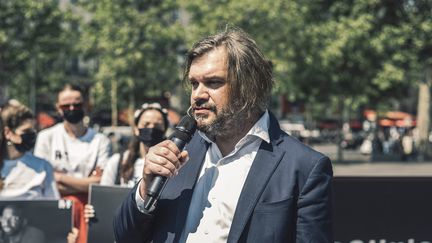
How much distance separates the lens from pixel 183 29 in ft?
116

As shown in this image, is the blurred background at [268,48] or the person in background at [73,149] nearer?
the person in background at [73,149]

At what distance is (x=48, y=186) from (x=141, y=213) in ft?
8.42

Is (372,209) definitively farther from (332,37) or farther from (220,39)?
(332,37)

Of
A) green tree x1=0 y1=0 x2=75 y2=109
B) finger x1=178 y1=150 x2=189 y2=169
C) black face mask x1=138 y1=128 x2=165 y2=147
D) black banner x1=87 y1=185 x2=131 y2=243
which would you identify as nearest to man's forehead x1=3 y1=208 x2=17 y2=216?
black banner x1=87 y1=185 x2=131 y2=243

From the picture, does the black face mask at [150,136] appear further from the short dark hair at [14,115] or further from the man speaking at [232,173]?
the man speaking at [232,173]

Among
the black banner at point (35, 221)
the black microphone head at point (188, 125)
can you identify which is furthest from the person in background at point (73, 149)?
the black microphone head at point (188, 125)

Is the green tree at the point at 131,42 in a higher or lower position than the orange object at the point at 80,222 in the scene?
higher

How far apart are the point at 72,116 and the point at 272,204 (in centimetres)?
370

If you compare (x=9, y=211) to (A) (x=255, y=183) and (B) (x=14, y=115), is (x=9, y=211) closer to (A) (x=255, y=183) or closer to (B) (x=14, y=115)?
(B) (x=14, y=115)

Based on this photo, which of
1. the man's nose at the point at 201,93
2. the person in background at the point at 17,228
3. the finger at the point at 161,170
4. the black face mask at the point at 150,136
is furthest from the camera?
the black face mask at the point at 150,136

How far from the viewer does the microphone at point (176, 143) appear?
2447 millimetres

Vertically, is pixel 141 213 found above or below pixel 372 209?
above

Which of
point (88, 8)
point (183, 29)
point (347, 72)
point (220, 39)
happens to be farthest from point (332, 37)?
point (220, 39)

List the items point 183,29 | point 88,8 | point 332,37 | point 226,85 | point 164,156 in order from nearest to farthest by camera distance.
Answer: point 164,156 < point 226,85 < point 332,37 < point 183,29 < point 88,8
